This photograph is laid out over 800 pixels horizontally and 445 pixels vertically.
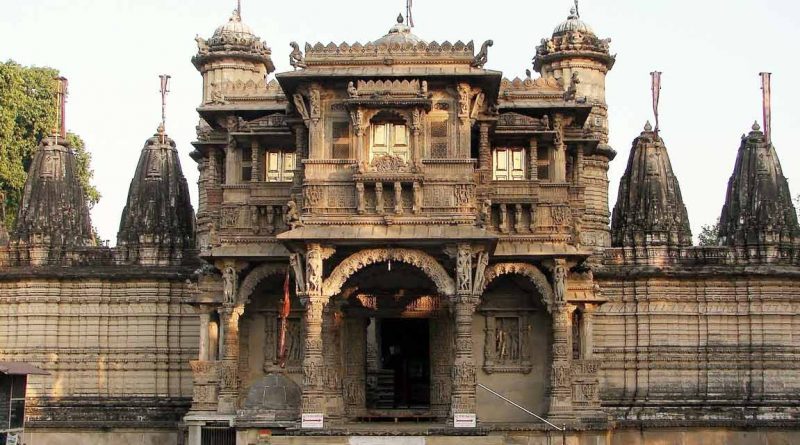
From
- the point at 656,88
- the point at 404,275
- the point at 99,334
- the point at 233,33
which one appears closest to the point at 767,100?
the point at 656,88

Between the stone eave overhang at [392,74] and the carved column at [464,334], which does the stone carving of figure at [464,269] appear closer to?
the carved column at [464,334]

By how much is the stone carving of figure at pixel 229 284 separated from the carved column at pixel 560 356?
7569 mm

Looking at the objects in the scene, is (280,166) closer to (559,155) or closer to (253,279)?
(253,279)

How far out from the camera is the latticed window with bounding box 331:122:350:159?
31.5m

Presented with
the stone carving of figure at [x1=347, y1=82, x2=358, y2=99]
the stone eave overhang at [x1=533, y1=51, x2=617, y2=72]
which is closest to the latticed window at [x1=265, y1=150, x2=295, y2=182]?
the stone carving of figure at [x1=347, y1=82, x2=358, y2=99]

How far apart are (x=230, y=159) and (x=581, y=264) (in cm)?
922

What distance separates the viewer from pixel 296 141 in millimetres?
33625

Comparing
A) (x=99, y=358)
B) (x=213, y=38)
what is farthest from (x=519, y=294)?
(x=213, y=38)

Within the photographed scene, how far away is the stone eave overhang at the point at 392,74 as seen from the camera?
31.1 m

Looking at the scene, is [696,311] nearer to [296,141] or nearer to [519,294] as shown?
[519,294]

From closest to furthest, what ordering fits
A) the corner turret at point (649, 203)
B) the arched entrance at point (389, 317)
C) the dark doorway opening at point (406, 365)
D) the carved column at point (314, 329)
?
the carved column at point (314, 329)
the arched entrance at point (389, 317)
the dark doorway opening at point (406, 365)
the corner turret at point (649, 203)

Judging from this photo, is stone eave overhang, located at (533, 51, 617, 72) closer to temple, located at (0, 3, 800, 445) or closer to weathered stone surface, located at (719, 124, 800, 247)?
temple, located at (0, 3, 800, 445)

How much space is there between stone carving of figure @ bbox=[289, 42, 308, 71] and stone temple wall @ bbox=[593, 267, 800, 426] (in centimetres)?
1223

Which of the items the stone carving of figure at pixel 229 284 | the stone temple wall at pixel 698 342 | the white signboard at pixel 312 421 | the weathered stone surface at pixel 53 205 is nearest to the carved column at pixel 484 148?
the stone carving of figure at pixel 229 284
